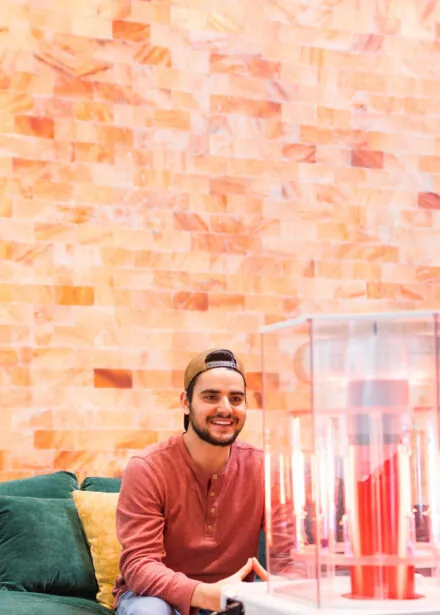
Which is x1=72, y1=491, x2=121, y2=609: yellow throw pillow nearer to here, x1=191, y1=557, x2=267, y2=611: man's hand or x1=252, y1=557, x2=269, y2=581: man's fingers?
x1=191, y1=557, x2=267, y2=611: man's hand

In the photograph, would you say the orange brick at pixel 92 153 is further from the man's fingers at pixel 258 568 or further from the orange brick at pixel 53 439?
the man's fingers at pixel 258 568

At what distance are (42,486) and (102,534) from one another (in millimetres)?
361

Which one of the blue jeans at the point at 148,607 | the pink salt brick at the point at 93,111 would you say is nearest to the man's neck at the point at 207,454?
the blue jeans at the point at 148,607

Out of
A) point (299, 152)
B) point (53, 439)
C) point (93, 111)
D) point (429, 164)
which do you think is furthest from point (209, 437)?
point (429, 164)

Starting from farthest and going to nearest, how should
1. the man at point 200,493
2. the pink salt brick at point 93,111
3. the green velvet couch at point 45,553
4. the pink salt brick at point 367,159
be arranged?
the pink salt brick at point 367,159 → the pink salt brick at point 93,111 → the green velvet couch at point 45,553 → the man at point 200,493

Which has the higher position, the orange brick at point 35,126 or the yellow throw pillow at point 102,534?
the orange brick at point 35,126

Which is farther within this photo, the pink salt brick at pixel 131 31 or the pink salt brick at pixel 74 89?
the pink salt brick at pixel 131 31

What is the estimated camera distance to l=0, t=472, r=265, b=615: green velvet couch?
325 cm

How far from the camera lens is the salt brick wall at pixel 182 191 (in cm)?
405

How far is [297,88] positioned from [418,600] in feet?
10.9

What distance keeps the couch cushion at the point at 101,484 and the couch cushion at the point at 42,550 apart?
0.21 meters

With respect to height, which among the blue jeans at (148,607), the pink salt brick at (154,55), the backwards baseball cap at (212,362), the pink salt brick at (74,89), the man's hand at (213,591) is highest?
the pink salt brick at (154,55)

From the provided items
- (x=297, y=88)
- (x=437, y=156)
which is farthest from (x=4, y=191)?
(x=437, y=156)

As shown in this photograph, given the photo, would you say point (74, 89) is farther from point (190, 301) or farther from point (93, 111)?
point (190, 301)
